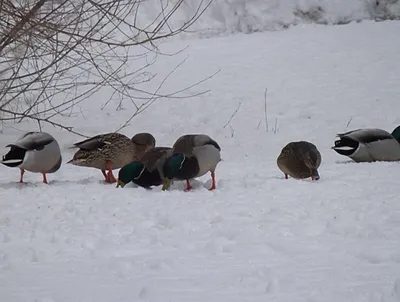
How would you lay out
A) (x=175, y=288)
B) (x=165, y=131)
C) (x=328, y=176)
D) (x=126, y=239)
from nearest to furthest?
(x=175, y=288) < (x=126, y=239) < (x=328, y=176) < (x=165, y=131)

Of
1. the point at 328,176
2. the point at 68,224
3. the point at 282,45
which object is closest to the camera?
the point at 68,224

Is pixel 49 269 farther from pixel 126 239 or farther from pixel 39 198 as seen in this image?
pixel 39 198

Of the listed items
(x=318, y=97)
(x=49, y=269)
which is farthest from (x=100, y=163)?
(x=318, y=97)

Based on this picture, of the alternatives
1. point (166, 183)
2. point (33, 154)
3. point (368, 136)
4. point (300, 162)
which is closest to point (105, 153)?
point (33, 154)

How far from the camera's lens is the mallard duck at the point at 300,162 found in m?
7.98

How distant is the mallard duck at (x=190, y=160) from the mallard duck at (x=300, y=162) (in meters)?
0.95

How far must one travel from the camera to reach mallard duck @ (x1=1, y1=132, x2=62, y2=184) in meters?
7.94

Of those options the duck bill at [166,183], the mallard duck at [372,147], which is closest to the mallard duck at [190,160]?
the duck bill at [166,183]

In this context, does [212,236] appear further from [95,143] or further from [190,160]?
[95,143]

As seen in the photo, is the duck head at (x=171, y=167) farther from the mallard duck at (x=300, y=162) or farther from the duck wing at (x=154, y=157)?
the mallard duck at (x=300, y=162)

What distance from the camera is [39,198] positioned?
697 centimetres

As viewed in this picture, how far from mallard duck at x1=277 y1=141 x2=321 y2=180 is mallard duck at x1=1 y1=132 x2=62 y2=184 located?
8.86 ft

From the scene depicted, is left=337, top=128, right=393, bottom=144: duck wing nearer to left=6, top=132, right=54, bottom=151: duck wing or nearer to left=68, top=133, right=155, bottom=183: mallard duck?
left=68, top=133, right=155, bottom=183: mallard duck

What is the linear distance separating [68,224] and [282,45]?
48.6ft
